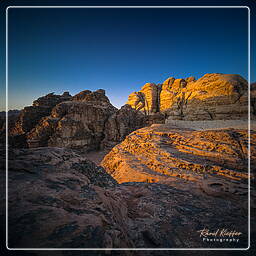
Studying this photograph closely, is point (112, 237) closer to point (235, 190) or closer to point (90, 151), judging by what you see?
point (235, 190)

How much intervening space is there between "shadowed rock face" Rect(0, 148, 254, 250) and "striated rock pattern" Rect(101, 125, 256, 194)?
3.62ft

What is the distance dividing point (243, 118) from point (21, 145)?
31.5 meters

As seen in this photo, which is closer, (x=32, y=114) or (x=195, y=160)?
(x=195, y=160)

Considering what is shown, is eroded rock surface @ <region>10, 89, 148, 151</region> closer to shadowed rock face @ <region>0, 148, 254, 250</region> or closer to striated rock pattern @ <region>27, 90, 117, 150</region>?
striated rock pattern @ <region>27, 90, 117, 150</region>

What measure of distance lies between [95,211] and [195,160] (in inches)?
214

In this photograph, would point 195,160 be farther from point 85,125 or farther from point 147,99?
point 147,99

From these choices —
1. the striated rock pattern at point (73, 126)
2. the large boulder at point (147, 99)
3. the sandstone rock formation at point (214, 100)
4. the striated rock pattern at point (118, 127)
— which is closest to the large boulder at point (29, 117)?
the striated rock pattern at point (73, 126)

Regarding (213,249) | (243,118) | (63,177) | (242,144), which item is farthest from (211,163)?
(243,118)

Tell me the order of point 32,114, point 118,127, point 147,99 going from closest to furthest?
1. point 32,114
2. point 118,127
3. point 147,99

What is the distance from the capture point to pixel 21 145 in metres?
14.4

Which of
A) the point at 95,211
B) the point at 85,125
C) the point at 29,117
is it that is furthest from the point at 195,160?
the point at 29,117

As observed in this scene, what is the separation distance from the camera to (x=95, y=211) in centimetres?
161

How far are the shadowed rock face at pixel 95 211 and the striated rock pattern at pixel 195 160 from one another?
1.10m

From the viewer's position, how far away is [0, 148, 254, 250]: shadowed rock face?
1.17 m
